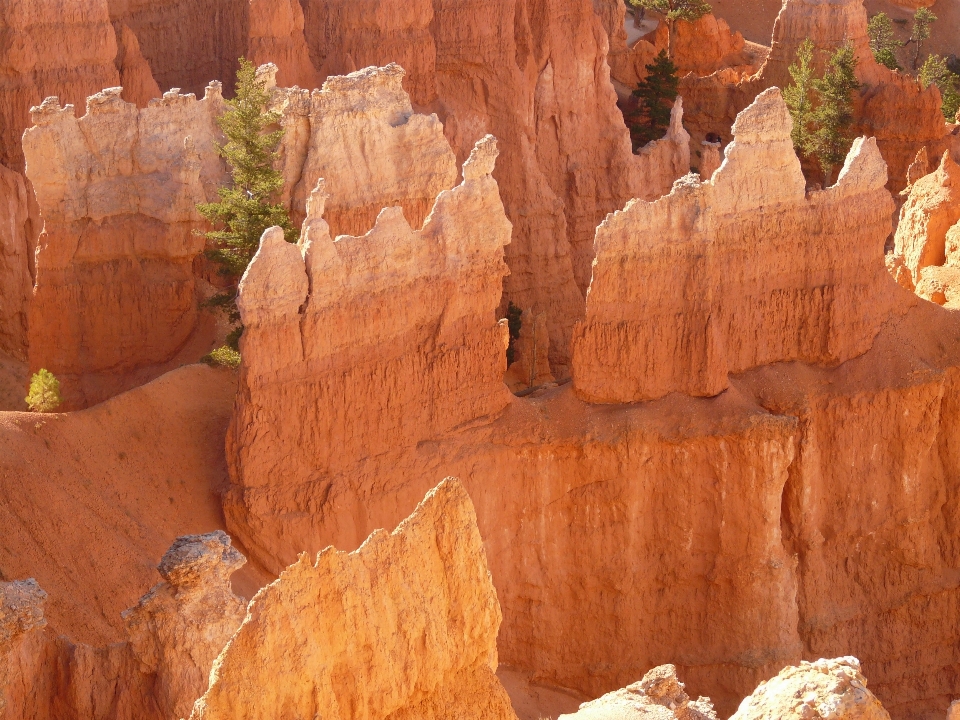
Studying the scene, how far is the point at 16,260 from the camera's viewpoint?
35.1 m

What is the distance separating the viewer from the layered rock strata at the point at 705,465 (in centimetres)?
2497

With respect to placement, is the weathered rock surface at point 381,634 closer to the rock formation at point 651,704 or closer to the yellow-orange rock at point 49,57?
the rock formation at point 651,704

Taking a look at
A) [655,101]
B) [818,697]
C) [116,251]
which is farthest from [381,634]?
[655,101]

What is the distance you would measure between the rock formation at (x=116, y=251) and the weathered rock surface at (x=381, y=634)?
13.4 m

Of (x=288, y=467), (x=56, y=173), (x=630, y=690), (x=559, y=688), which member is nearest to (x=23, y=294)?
(x=56, y=173)

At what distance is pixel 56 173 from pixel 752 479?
12602 millimetres

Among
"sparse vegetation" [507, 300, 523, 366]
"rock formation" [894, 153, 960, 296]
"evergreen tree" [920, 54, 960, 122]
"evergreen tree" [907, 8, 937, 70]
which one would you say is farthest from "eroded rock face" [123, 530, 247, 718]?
"evergreen tree" [907, 8, 937, 70]

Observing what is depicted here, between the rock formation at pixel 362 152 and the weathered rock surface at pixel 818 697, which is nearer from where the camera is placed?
the weathered rock surface at pixel 818 697

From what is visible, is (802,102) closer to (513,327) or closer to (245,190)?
(513,327)

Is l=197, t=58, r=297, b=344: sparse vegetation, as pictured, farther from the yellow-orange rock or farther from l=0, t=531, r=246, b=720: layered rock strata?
l=0, t=531, r=246, b=720: layered rock strata

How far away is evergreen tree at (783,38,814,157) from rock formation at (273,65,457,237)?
18.7m

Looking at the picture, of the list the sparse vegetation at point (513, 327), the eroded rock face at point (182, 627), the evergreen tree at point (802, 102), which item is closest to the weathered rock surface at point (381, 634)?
the eroded rock face at point (182, 627)

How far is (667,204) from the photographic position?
26.9 m

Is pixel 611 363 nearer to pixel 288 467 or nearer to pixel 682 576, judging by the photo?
pixel 682 576
